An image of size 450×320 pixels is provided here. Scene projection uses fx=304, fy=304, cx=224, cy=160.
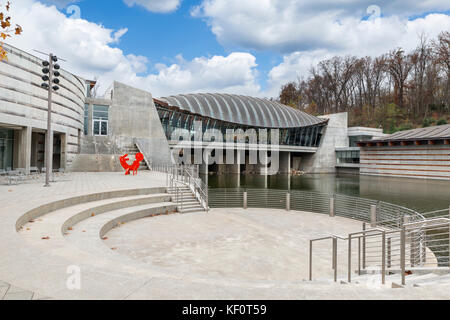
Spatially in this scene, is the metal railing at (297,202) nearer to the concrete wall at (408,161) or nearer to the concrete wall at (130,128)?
the concrete wall at (130,128)

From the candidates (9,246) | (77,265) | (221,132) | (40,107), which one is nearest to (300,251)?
(77,265)

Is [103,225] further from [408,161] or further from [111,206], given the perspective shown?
[408,161]

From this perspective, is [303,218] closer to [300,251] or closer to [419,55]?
[300,251]

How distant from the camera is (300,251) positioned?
8602mm

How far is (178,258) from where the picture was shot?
761cm

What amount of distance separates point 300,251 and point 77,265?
600cm

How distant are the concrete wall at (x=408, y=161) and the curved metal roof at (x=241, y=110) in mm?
11303

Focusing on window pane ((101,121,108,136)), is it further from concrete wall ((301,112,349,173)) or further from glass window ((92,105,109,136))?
concrete wall ((301,112,349,173))

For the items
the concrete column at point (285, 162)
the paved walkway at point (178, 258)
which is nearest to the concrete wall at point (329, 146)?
the concrete column at point (285, 162)

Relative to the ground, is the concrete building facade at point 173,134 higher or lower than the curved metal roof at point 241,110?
lower

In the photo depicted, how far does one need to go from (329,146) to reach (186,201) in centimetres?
4805

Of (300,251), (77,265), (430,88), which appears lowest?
(300,251)

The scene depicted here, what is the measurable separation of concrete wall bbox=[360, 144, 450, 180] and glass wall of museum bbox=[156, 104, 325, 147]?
8.89 meters

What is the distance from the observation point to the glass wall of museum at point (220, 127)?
128ft
